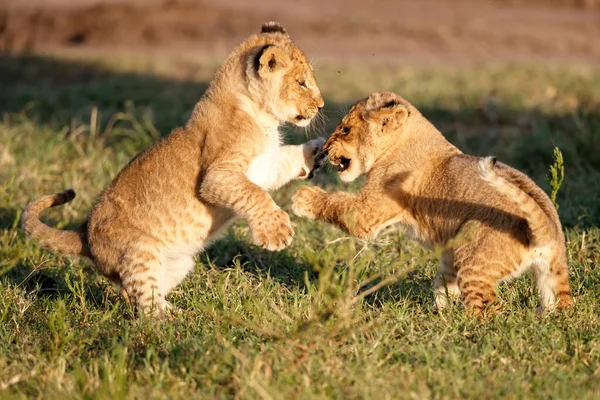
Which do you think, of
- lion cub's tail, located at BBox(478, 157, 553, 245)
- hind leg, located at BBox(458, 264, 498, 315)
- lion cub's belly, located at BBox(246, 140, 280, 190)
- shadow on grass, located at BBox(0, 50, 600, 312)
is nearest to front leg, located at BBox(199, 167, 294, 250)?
lion cub's belly, located at BBox(246, 140, 280, 190)

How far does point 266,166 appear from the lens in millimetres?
5352

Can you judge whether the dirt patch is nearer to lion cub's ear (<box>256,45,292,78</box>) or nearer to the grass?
the grass

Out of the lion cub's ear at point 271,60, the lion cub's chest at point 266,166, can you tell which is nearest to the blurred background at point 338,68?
the lion cub's chest at point 266,166

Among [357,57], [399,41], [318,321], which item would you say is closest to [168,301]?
[318,321]

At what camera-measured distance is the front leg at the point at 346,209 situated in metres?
4.95

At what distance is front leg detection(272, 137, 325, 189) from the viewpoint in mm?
5504

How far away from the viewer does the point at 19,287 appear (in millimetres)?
5414

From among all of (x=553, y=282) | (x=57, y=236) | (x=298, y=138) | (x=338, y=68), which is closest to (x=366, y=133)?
(x=553, y=282)

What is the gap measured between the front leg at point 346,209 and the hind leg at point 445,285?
41cm

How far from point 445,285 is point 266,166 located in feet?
4.28

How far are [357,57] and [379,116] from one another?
33.4 ft

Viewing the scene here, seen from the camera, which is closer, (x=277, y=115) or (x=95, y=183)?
(x=277, y=115)

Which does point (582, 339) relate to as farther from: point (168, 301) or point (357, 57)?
point (357, 57)

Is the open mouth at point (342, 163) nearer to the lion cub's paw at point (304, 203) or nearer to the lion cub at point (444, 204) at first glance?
the lion cub at point (444, 204)
